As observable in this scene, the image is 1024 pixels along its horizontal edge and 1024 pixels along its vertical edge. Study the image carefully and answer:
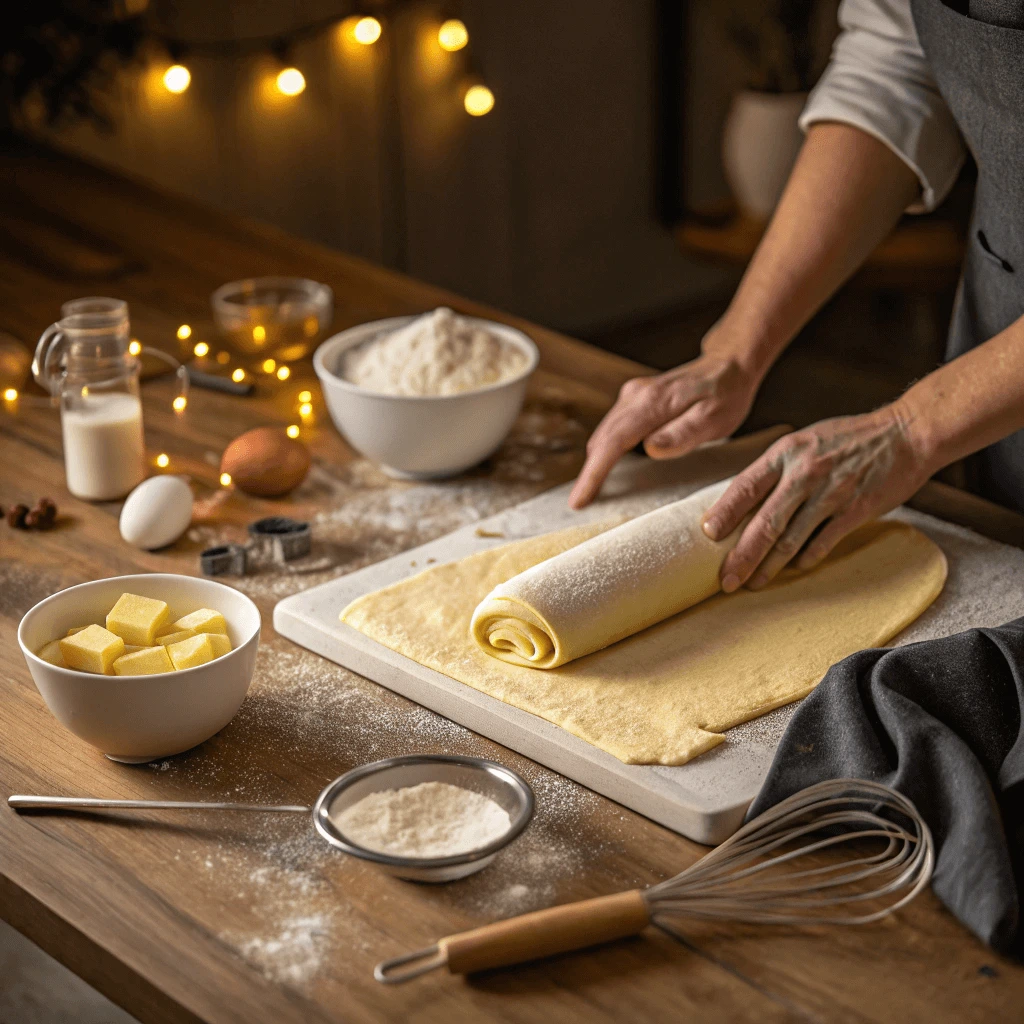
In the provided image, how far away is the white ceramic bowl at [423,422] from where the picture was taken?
1523 millimetres

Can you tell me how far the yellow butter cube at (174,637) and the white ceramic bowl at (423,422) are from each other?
0.51 meters

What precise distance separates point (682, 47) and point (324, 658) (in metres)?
3.75

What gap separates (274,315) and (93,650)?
0.98 metres

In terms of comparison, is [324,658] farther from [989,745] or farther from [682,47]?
[682,47]

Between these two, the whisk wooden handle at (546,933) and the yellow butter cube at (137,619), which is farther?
the yellow butter cube at (137,619)

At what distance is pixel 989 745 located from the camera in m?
1.00

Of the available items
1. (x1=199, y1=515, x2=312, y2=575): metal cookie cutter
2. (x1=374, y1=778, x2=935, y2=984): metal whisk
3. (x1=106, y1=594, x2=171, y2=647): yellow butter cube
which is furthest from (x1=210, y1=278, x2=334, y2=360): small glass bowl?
(x1=374, y1=778, x2=935, y2=984): metal whisk

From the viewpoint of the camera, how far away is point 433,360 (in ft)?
5.18

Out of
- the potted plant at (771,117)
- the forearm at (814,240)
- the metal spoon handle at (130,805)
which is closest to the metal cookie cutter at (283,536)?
the metal spoon handle at (130,805)

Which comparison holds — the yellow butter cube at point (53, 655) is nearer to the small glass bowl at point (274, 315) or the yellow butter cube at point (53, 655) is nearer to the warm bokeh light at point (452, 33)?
the small glass bowl at point (274, 315)

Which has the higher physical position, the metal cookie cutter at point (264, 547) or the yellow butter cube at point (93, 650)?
the yellow butter cube at point (93, 650)

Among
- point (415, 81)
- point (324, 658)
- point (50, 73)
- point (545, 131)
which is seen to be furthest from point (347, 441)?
point (545, 131)

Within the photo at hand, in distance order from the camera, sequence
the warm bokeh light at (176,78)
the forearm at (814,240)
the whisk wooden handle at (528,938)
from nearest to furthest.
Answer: the whisk wooden handle at (528,938), the forearm at (814,240), the warm bokeh light at (176,78)

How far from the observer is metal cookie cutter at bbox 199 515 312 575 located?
139 cm
